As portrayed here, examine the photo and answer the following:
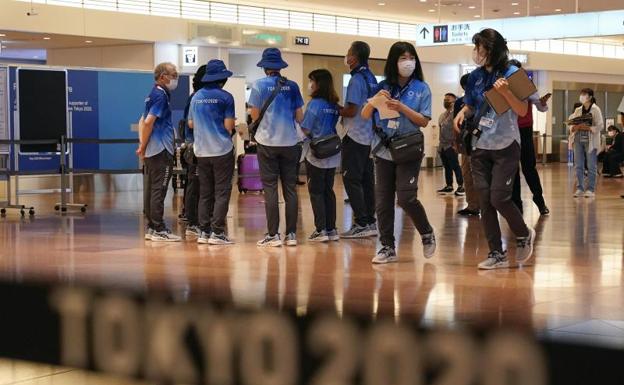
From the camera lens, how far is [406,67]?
7.45 m

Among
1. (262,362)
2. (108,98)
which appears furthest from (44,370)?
(108,98)

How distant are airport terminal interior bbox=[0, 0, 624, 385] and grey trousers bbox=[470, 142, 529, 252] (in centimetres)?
2

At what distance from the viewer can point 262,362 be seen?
122 inches

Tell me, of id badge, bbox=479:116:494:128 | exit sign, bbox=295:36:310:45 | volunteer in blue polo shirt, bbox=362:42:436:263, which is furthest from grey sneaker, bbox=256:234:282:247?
exit sign, bbox=295:36:310:45

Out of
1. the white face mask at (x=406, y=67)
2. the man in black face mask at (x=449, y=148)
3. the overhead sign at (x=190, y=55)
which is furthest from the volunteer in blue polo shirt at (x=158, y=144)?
the overhead sign at (x=190, y=55)

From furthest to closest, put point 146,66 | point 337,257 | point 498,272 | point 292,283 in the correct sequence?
point 146,66
point 337,257
point 498,272
point 292,283

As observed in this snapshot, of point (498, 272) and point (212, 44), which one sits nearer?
point (498, 272)

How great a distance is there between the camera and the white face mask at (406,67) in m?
7.44

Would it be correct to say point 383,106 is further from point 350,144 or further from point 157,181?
point 157,181

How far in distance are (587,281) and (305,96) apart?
19358 millimetres

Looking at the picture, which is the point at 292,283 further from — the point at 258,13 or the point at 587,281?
the point at 258,13

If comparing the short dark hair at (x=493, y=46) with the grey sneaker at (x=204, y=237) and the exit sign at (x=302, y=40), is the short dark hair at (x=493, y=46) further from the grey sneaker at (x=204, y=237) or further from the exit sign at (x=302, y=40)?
the exit sign at (x=302, y=40)

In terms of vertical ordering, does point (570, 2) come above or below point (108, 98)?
above

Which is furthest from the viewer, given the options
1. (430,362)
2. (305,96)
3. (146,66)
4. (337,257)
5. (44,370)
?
(305,96)
